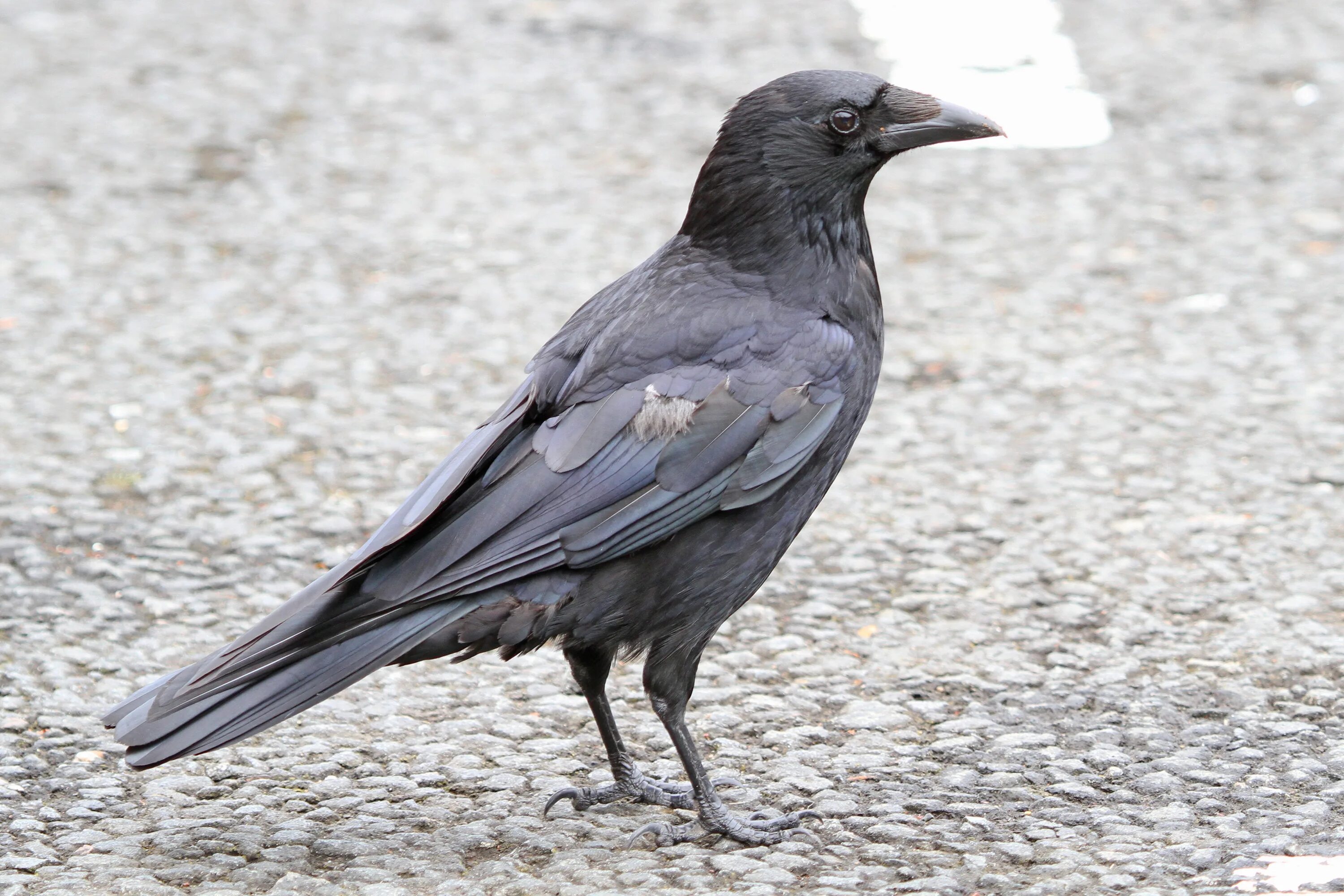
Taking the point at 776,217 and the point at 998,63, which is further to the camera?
the point at 998,63

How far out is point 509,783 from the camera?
14.1ft

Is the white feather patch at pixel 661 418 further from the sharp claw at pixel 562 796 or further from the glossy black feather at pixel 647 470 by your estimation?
the sharp claw at pixel 562 796

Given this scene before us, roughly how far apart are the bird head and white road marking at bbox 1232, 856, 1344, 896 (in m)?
1.92

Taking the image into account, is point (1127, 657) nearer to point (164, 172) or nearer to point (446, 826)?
point (446, 826)

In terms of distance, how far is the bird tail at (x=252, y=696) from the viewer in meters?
3.65

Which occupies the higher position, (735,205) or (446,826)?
(735,205)

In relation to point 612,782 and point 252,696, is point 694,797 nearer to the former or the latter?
point 612,782

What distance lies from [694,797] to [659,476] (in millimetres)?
848

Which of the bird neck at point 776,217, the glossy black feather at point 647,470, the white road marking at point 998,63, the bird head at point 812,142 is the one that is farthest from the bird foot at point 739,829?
the white road marking at point 998,63

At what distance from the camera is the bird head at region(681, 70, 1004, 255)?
4352 mm

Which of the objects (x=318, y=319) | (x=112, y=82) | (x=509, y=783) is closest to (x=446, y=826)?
(x=509, y=783)

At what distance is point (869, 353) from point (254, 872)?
6.54 ft

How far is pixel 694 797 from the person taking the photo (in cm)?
416

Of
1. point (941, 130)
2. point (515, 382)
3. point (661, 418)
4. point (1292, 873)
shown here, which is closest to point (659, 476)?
point (661, 418)
